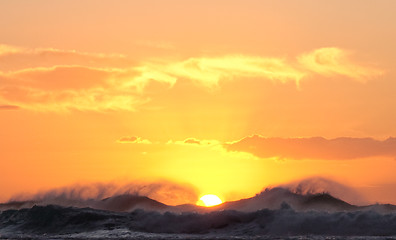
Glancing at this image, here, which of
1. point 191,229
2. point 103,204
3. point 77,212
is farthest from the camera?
point 103,204

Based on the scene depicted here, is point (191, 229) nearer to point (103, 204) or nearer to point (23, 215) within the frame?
point (23, 215)

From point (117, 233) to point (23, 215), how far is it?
55.4 feet

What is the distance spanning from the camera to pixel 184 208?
79.2 metres

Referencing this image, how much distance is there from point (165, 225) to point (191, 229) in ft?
8.96

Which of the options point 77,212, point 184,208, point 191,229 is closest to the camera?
point 191,229

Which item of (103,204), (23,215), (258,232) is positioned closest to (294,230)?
(258,232)

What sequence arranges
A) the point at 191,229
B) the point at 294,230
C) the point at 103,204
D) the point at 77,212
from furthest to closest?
the point at 103,204, the point at 77,212, the point at 191,229, the point at 294,230

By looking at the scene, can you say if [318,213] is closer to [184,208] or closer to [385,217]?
[385,217]

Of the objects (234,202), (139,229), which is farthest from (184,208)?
(139,229)

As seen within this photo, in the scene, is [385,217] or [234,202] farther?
[234,202]

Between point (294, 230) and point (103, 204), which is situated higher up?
point (103, 204)

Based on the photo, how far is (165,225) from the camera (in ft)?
190

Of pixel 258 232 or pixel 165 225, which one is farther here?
pixel 165 225

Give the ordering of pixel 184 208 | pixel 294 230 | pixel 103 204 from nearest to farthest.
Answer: pixel 294 230 < pixel 184 208 < pixel 103 204
